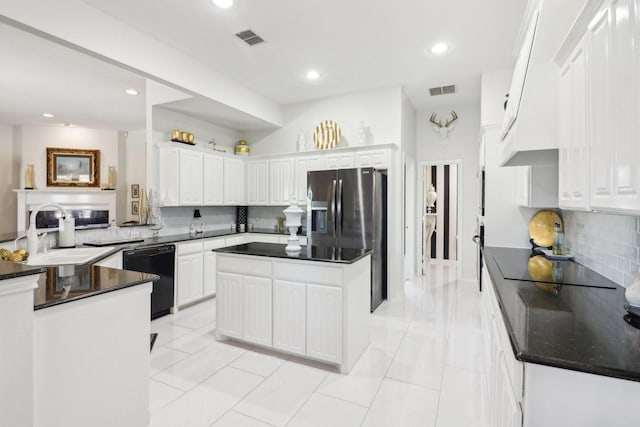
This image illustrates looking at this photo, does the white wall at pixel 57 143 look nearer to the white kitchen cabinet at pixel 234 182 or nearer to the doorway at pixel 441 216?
the white kitchen cabinet at pixel 234 182

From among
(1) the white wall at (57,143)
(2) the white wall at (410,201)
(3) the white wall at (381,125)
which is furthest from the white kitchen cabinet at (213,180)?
(1) the white wall at (57,143)

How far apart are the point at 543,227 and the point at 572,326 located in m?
2.22

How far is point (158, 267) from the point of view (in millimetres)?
3629

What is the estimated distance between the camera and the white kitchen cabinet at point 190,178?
14.4ft

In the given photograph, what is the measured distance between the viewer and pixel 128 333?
162cm

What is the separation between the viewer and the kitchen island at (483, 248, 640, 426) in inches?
35.4

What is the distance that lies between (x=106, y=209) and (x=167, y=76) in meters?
5.31

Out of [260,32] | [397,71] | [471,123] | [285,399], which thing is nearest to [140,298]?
[285,399]

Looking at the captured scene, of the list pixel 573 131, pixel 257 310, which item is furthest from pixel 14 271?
pixel 573 131

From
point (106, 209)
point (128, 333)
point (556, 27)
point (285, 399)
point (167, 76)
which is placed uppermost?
point (167, 76)

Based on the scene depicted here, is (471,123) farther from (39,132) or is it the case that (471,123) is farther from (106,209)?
(39,132)

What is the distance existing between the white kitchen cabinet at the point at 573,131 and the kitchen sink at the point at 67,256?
3365 millimetres

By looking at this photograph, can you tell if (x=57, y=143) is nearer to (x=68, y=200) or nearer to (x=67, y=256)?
(x=68, y=200)

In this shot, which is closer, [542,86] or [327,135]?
[542,86]
